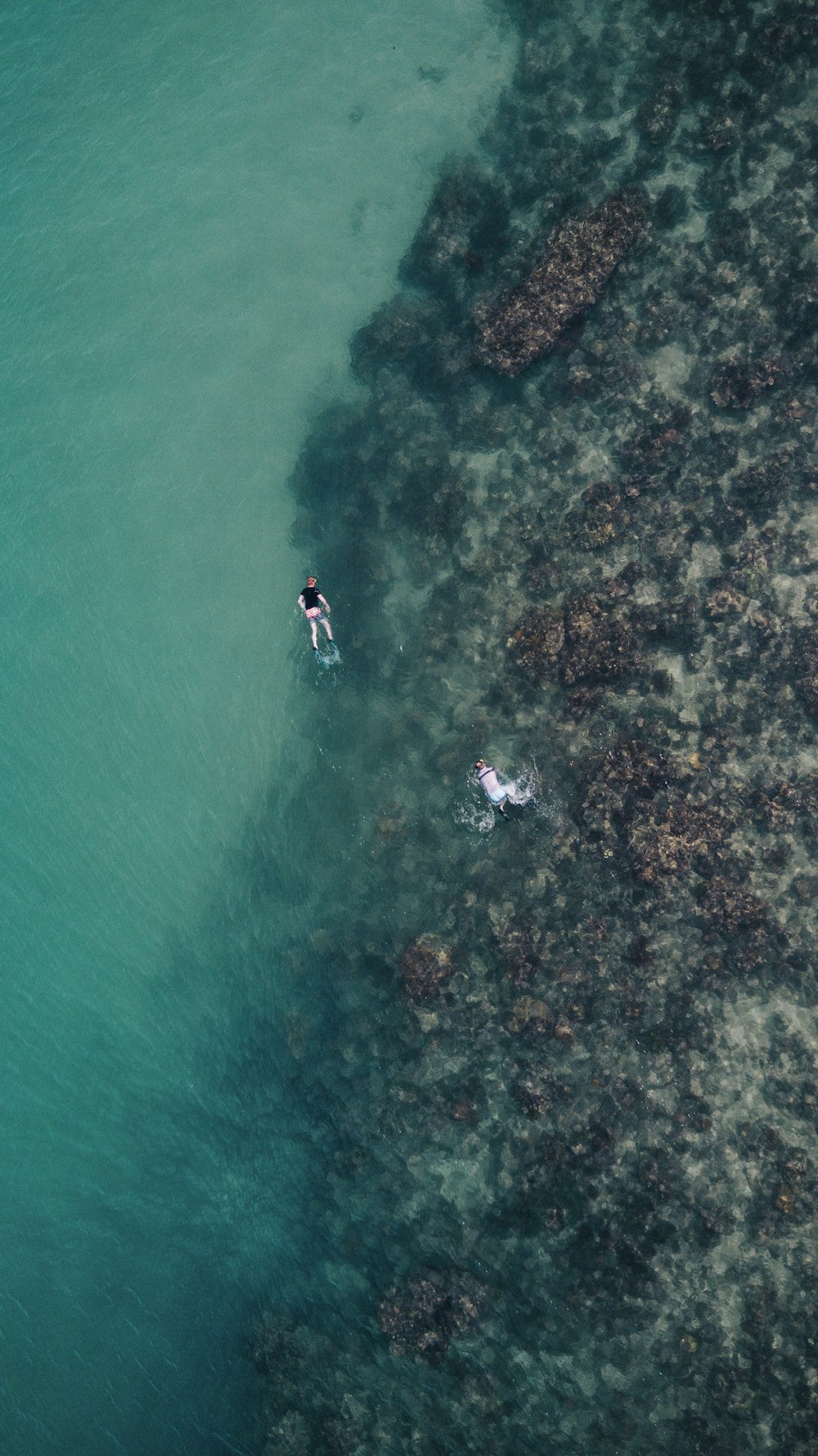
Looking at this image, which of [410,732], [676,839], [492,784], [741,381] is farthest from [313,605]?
[741,381]

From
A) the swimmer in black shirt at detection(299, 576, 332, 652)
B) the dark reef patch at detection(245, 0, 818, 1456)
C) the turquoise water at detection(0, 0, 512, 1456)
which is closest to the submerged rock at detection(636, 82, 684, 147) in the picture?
the dark reef patch at detection(245, 0, 818, 1456)

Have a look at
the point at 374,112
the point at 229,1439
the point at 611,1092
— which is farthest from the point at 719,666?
the point at 229,1439

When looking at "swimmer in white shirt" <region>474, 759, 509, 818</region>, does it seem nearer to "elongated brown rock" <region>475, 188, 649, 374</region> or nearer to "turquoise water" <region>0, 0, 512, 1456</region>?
"turquoise water" <region>0, 0, 512, 1456</region>

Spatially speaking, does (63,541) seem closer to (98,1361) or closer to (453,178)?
(453,178)

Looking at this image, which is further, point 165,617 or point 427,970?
point 165,617

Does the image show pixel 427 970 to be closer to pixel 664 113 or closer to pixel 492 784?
pixel 492 784
